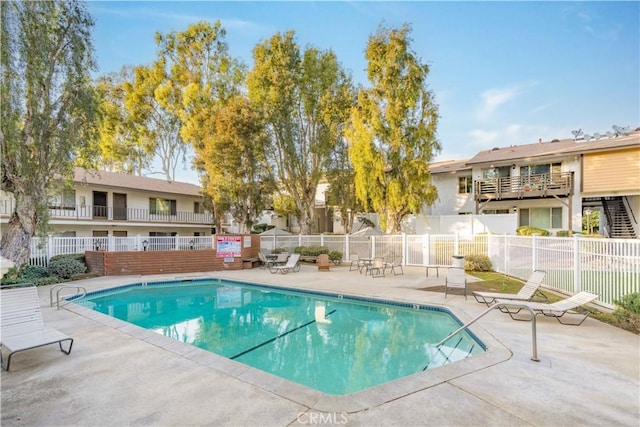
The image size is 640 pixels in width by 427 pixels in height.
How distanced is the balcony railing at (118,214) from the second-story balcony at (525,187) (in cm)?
2276

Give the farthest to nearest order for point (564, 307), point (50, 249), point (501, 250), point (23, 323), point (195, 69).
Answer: point (195, 69)
point (50, 249)
point (501, 250)
point (564, 307)
point (23, 323)

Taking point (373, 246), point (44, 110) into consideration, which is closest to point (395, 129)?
point (373, 246)

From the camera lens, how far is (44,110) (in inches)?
459

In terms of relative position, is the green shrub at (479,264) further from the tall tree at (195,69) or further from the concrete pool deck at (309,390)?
the tall tree at (195,69)

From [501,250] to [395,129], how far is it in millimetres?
8728

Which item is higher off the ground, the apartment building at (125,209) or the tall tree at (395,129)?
the tall tree at (395,129)

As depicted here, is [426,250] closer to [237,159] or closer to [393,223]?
[393,223]

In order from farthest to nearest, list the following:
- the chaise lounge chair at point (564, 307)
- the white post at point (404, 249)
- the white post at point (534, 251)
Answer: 1. the white post at point (404, 249)
2. the white post at point (534, 251)
3. the chaise lounge chair at point (564, 307)

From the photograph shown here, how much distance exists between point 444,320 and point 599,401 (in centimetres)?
448

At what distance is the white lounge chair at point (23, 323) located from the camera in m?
4.90

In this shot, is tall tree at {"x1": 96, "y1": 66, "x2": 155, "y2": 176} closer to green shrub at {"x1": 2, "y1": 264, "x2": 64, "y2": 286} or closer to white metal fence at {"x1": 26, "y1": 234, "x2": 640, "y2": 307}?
white metal fence at {"x1": 26, "y1": 234, "x2": 640, "y2": 307}

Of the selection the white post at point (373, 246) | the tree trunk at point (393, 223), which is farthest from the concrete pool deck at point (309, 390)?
the tree trunk at point (393, 223)

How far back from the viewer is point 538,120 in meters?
23.9

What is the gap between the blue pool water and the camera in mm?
5727
